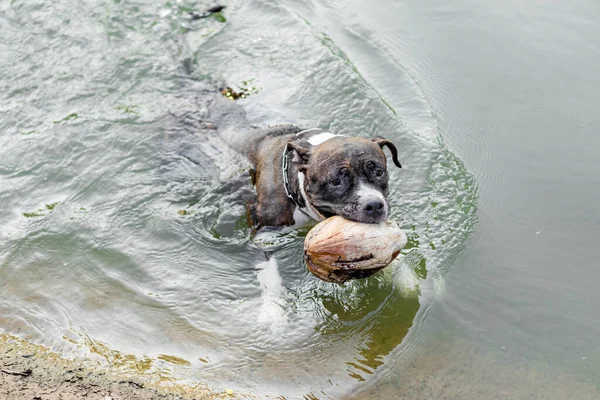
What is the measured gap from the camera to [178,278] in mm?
6160

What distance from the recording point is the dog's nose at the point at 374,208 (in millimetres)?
5020

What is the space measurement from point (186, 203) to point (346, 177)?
7.67 feet

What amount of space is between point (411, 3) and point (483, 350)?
6.16 metres

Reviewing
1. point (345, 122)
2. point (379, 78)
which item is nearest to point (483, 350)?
point (345, 122)

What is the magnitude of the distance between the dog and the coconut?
138 millimetres

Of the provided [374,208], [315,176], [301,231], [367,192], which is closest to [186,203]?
[301,231]

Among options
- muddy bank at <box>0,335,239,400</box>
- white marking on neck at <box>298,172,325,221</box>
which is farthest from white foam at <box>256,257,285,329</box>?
muddy bank at <box>0,335,239,400</box>

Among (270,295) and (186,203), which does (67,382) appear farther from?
(186,203)

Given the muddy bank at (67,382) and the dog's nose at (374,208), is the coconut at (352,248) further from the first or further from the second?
the muddy bank at (67,382)

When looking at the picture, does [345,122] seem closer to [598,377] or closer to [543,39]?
[543,39]

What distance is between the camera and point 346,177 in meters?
5.39

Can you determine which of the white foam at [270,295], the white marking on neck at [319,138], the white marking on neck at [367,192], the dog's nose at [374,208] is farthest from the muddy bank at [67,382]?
the white marking on neck at [319,138]

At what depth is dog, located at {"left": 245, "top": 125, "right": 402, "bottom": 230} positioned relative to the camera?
5258 millimetres

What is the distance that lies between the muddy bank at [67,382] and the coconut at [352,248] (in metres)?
1.14
